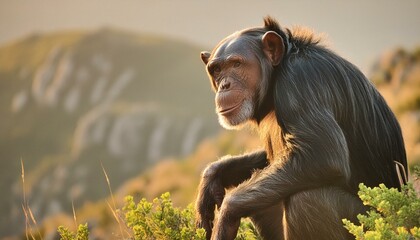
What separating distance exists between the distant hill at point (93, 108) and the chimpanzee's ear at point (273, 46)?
344ft

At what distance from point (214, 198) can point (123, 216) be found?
1.10 meters

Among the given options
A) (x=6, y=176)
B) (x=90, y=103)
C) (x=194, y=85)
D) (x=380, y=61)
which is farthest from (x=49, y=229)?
(x=90, y=103)

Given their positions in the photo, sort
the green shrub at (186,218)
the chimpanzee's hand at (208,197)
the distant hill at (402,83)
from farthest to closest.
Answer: the distant hill at (402,83) < the chimpanzee's hand at (208,197) < the green shrub at (186,218)

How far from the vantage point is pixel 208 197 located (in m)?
7.06

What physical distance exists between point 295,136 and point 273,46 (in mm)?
1087

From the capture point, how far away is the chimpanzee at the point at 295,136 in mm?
5918

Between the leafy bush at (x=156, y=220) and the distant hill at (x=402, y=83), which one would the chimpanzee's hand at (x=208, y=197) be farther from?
the distant hill at (x=402, y=83)

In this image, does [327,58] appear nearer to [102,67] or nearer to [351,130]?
[351,130]

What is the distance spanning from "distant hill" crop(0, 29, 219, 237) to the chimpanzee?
343 ft

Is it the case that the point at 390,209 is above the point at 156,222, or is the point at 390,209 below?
above

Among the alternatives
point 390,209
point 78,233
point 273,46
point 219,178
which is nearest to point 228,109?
point 273,46

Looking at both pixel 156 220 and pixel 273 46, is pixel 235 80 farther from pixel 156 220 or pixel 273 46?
pixel 156 220

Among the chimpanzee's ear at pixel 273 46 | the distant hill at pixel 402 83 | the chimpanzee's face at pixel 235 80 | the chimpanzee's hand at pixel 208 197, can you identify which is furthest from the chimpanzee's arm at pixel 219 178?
the distant hill at pixel 402 83

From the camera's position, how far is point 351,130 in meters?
6.54
